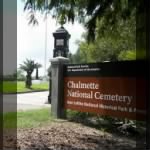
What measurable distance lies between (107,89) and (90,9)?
2.42m

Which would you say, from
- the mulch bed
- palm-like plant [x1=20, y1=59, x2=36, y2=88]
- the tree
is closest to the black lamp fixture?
the mulch bed

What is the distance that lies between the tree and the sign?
1.25m

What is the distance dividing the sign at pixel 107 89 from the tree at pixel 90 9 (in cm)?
125

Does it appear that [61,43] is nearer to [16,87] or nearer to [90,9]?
[16,87]

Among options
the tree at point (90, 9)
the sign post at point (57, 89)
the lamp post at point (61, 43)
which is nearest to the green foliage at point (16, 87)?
the sign post at point (57, 89)

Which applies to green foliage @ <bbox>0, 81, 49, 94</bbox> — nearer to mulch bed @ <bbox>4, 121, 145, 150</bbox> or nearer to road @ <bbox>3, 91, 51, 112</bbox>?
road @ <bbox>3, 91, 51, 112</bbox>

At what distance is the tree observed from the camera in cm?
754

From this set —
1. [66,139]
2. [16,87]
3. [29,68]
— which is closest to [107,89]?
[66,139]

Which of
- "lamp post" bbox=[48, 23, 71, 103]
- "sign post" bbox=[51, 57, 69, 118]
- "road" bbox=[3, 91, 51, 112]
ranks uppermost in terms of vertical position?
"lamp post" bbox=[48, 23, 71, 103]

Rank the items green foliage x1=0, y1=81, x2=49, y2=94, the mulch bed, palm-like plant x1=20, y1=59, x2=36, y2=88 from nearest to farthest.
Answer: the mulch bed → green foliage x1=0, y1=81, x2=49, y2=94 → palm-like plant x1=20, y1=59, x2=36, y2=88

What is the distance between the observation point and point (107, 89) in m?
9.68

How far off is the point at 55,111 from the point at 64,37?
6.37 meters

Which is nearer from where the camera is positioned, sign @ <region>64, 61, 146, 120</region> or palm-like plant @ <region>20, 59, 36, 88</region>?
sign @ <region>64, 61, 146, 120</region>

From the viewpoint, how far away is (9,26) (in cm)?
648
